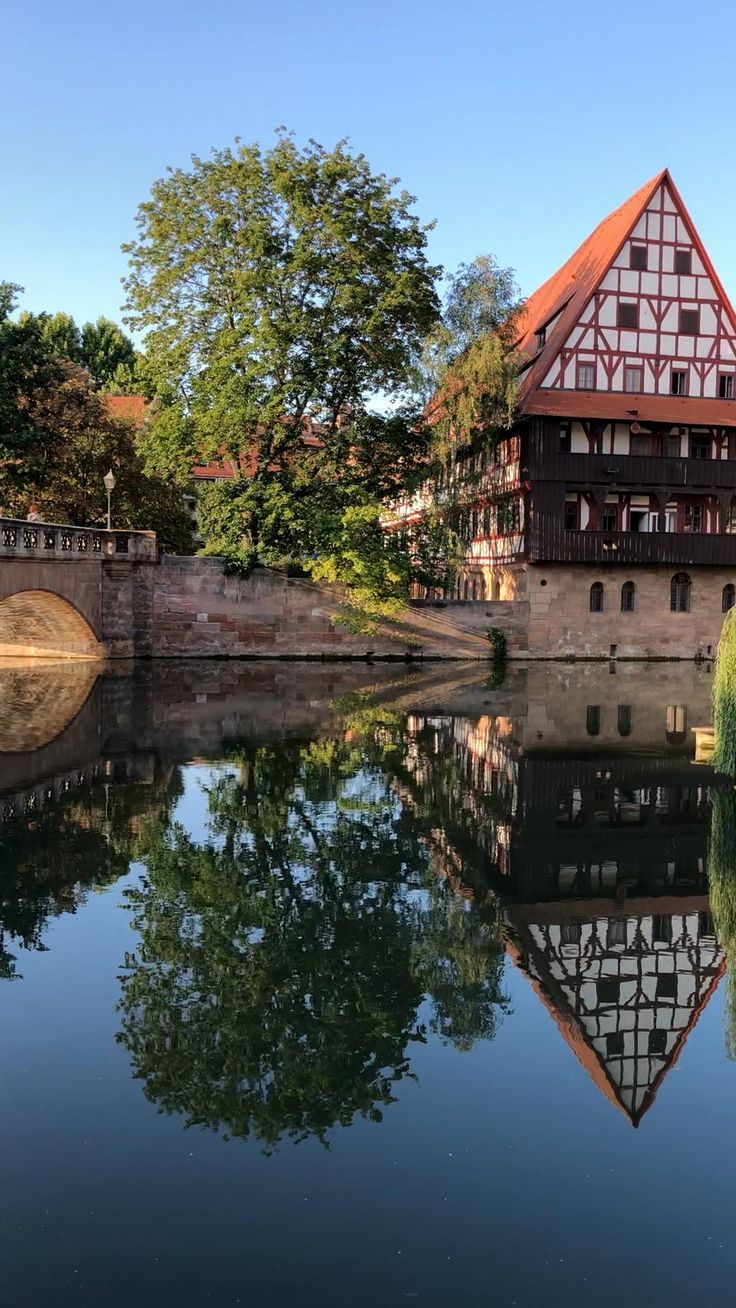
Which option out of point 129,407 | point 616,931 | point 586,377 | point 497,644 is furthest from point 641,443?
point 616,931

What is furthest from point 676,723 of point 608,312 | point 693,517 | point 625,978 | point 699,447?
point 608,312

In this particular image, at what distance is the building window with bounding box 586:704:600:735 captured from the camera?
20219mm

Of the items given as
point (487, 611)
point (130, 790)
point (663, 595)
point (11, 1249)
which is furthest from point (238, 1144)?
point (663, 595)

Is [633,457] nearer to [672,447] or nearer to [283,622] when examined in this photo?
[672,447]

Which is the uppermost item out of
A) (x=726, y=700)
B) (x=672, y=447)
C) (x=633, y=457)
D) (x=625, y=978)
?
(x=672, y=447)

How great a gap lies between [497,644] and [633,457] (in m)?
8.56

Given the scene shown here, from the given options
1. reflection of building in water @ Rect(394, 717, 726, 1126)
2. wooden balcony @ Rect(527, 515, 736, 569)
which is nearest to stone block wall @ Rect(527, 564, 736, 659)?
wooden balcony @ Rect(527, 515, 736, 569)

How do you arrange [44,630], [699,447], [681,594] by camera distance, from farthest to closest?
1. [681,594]
2. [699,447]
3. [44,630]

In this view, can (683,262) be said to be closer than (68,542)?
No

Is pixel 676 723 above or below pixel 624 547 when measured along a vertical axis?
below

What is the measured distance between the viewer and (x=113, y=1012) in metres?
6.81

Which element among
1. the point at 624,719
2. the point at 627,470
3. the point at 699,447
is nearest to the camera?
the point at 624,719

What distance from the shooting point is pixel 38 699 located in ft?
77.8

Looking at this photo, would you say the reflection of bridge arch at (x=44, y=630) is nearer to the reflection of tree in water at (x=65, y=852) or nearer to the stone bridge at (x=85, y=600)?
the stone bridge at (x=85, y=600)
